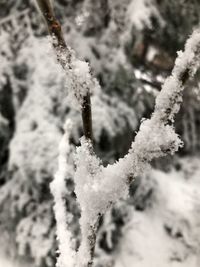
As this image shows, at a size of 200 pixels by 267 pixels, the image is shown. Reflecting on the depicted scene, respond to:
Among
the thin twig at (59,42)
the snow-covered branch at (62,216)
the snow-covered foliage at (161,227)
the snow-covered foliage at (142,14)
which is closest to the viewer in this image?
the thin twig at (59,42)

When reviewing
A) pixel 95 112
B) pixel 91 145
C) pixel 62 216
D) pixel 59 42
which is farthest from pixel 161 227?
pixel 59 42

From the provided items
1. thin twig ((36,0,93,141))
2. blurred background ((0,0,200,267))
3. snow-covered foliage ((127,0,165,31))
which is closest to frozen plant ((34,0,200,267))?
thin twig ((36,0,93,141))

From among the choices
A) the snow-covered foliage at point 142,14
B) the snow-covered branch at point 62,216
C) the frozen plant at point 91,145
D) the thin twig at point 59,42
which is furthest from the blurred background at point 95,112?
the thin twig at point 59,42

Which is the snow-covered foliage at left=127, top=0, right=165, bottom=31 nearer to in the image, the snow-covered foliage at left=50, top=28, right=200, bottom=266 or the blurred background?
the blurred background

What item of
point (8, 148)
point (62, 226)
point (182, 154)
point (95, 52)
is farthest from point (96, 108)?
point (62, 226)

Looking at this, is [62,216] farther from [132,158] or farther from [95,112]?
[95,112]

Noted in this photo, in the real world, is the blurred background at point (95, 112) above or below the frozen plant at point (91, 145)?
above

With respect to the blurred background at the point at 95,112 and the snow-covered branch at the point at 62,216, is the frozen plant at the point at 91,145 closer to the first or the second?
the snow-covered branch at the point at 62,216
